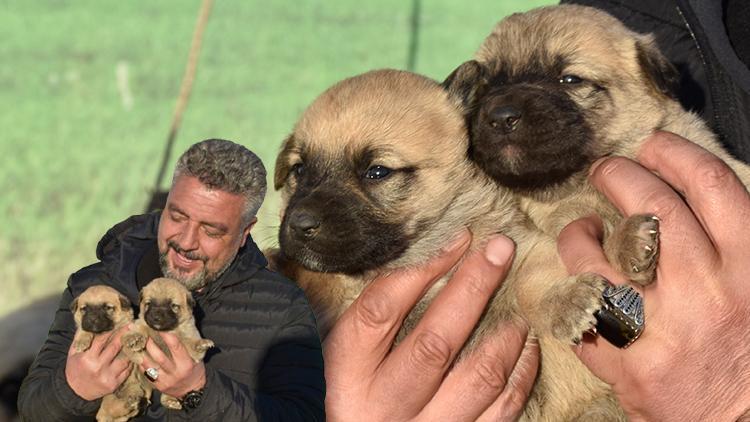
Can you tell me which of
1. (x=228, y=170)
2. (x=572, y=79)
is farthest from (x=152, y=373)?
(x=572, y=79)

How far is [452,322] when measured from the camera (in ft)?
9.31

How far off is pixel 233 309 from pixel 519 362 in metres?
0.84

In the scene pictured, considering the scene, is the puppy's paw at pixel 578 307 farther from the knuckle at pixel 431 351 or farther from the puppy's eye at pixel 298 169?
the puppy's eye at pixel 298 169

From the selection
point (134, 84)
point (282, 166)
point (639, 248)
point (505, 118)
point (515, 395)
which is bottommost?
point (134, 84)

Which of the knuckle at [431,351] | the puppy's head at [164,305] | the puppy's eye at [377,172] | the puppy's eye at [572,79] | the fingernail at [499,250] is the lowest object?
the knuckle at [431,351]

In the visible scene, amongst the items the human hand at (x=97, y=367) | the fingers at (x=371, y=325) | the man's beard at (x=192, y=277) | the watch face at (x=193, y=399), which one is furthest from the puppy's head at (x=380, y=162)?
the human hand at (x=97, y=367)

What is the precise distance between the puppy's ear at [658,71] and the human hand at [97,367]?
1.88 metres

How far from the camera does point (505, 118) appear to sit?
287 centimetres

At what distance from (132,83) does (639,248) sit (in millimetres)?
8555

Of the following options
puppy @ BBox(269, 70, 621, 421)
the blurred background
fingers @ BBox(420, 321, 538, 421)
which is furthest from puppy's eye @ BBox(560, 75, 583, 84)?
the blurred background

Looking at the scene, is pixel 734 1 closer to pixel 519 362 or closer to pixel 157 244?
pixel 519 362

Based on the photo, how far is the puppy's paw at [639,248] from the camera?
2.59m

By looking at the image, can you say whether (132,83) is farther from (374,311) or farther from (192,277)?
(192,277)

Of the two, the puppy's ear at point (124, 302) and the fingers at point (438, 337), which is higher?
the puppy's ear at point (124, 302)
